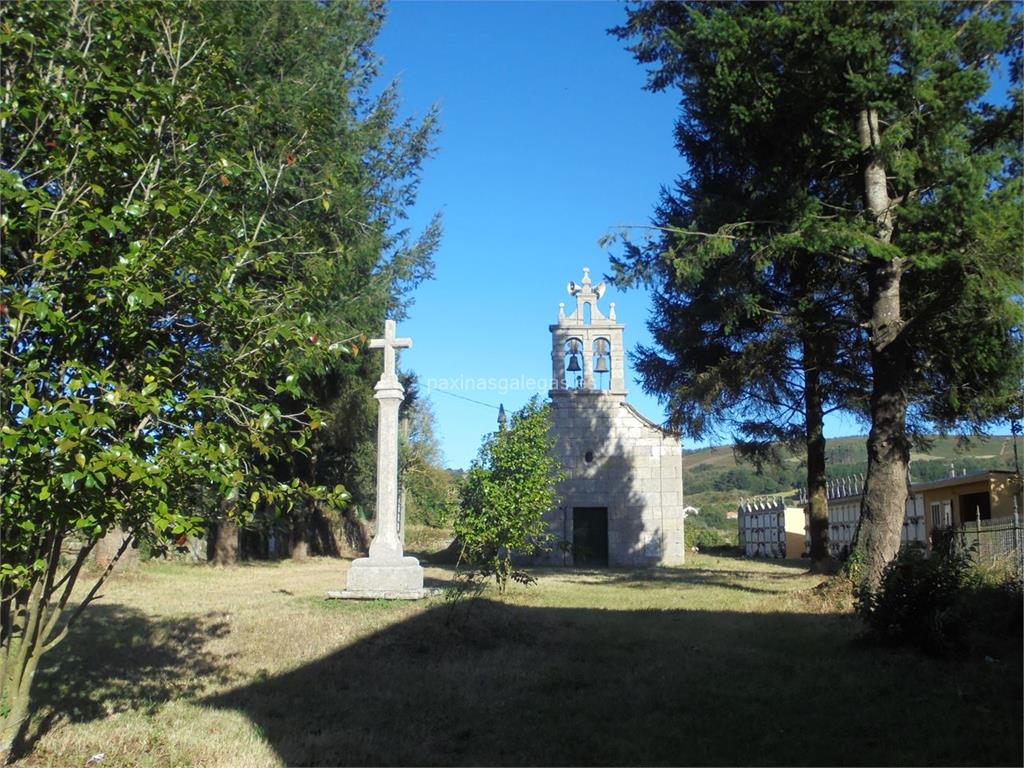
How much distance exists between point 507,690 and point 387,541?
21.3ft

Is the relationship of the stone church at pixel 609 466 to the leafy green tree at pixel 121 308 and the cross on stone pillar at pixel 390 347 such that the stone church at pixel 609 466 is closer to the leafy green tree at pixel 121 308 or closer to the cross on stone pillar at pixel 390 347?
the cross on stone pillar at pixel 390 347

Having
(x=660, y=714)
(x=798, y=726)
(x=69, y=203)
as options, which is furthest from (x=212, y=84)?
(x=798, y=726)

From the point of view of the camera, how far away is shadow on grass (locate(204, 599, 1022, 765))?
538cm

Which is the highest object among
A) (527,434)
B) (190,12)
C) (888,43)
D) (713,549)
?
(888,43)

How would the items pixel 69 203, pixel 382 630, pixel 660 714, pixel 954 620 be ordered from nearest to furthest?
pixel 69 203 < pixel 660 714 < pixel 954 620 < pixel 382 630

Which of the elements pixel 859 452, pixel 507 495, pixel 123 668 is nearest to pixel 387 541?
pixel 507 495

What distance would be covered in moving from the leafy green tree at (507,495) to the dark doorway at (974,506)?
602 inches

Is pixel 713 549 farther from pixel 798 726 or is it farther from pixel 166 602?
pixel 798 726

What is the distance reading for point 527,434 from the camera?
1284 centimetres

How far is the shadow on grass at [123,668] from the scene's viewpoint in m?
6.71

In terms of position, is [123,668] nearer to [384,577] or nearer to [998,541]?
[384,577]

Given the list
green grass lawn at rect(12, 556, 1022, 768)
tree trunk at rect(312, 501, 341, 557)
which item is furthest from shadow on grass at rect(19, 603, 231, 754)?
tree trunk at rect(312, 501, 341, 557)

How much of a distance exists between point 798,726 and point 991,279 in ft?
24.0

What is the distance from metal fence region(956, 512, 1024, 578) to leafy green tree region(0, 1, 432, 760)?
7437 mm
